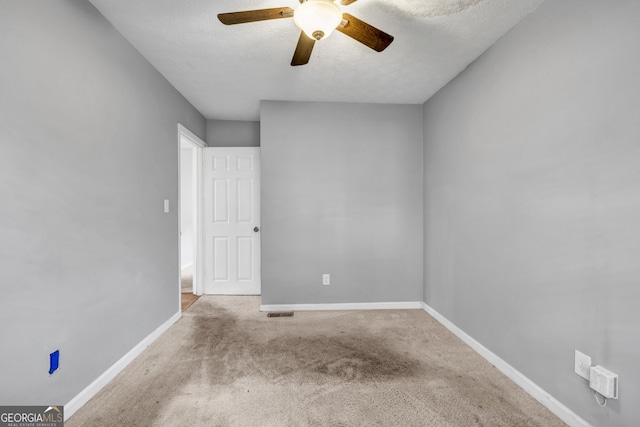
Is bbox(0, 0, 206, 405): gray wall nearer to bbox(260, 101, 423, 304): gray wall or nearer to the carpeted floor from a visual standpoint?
the carpeted floor

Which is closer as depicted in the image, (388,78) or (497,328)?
(497,328)

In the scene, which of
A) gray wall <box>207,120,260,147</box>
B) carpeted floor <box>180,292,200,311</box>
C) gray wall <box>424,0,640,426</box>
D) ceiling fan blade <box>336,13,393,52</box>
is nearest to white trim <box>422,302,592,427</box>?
gray wall <box>424,0,640,426</box>

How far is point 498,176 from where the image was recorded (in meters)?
2.13

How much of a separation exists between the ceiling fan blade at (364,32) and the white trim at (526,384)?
2.29m

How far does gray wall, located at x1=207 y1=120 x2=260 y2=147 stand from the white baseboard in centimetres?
247

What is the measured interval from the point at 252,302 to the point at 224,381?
1670 millimetres

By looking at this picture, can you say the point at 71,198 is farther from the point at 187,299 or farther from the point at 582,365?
the point at 582,365

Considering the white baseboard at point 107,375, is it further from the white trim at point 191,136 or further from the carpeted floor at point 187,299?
the white trim at point 191,136

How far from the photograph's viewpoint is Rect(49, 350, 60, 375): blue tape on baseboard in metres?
1.50

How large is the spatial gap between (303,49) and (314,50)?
59 centimetres

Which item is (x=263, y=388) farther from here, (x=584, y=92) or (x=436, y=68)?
(x=436, y=68)

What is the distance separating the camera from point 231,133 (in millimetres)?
4070

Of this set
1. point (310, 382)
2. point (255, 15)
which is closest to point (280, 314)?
point (310, 382)

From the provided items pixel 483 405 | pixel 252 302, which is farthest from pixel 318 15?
pixel 252 302
